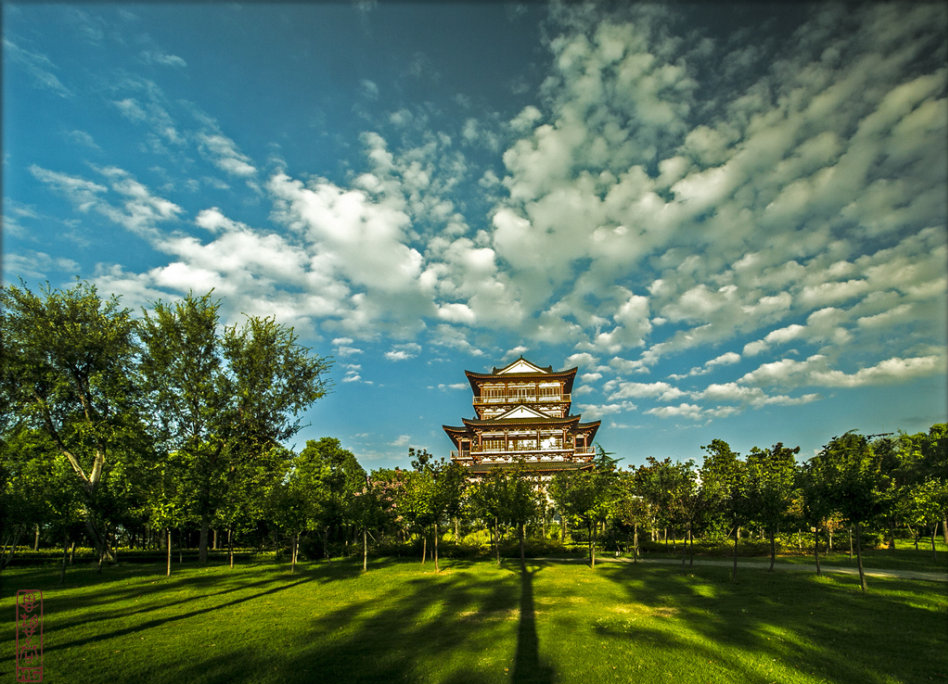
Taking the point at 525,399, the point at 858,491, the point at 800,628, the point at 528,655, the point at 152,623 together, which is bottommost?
the point at 152,623

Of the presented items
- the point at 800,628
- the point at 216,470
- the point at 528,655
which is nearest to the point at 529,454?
the point at 216,470

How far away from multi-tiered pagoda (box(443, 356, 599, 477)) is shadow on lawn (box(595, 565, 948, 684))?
30531 millimetres

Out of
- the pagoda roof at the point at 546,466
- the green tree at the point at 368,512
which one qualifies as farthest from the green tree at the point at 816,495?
the pagoda roof at the point at 546,466

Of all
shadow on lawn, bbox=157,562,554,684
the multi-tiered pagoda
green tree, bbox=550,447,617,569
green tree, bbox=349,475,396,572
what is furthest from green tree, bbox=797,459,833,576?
the multi-tiered pagoda

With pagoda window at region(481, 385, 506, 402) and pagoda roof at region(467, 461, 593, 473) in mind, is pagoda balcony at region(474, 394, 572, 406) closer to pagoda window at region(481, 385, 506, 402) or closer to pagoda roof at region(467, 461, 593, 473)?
pagoda window at region(481, 385, 506, 402)

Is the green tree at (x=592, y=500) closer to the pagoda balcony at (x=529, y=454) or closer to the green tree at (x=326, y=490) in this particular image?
the green tree at (x=326, y=490)

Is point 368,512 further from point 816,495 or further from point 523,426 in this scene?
point 523,426

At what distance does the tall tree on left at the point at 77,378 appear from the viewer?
2619cm

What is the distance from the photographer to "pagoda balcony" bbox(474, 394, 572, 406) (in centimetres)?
6116

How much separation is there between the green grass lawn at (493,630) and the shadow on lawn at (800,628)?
0.06 metres

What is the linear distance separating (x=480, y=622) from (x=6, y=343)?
31.6 meters

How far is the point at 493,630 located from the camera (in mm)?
12570

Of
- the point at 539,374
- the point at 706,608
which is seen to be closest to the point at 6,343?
the point at 706,608

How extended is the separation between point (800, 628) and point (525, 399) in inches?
1951
